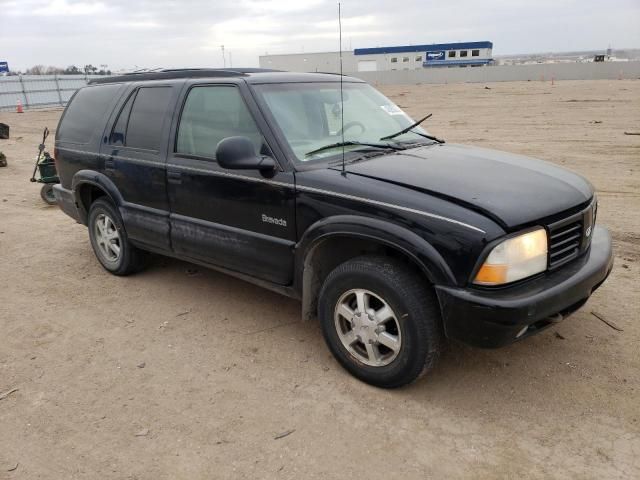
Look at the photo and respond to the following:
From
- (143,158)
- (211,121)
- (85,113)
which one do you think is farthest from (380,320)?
(85,113)

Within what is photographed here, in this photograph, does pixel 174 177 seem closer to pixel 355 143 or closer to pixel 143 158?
pixel 143 158

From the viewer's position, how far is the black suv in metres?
2.85

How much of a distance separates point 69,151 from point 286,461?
4.14 m

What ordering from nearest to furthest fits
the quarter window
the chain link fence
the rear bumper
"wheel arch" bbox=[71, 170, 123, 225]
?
the quarter window
"wheel arch" bbox=[71, 170, 123, 225]
the rear bumper
the chain link fence

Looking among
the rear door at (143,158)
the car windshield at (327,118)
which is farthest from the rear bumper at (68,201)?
the car windshield at (327,118)

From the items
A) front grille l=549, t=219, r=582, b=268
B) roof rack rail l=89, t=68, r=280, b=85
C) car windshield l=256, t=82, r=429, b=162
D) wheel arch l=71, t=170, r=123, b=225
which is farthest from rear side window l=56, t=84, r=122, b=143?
front grille l=549, t=219, r=582, b=268

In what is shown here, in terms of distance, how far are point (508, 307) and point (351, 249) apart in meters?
1.14

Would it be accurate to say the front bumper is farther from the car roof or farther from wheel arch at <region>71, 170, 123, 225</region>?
wheel arch at <region>71, 170, 123, 225</region>

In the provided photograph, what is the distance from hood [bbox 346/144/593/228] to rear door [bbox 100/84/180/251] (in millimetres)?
1843

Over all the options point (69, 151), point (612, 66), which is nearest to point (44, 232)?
point (69, 151)

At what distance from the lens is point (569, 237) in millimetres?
3178

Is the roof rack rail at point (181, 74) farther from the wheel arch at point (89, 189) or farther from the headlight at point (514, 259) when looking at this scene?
the headlight at point (514, 259)

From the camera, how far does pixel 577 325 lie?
4000 millimetres

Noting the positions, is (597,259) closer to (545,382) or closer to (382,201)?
(545,382)
